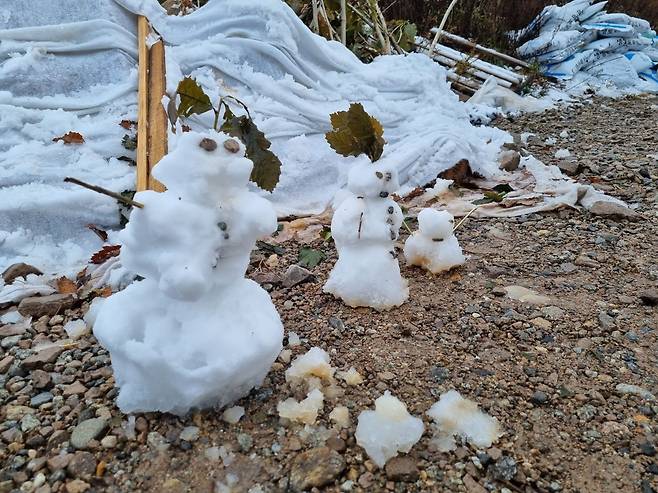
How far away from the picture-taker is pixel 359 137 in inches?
84.9

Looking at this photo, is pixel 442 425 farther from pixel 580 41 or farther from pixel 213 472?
pixel 580 41

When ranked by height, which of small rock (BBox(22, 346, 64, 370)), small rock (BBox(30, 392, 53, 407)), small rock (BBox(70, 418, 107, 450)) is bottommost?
small rock (BBox(22, 346, 64, 370))

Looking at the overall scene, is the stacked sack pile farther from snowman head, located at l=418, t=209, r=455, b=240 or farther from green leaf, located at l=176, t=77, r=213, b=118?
green leaf, located at l=176, t=77, r=213, b=118

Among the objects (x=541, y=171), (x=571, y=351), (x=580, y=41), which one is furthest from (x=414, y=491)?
(x=580, y=41)

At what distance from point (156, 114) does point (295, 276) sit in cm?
143

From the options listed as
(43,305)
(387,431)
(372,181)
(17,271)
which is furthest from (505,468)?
(17,271)

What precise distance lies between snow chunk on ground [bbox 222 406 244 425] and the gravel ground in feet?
0.05

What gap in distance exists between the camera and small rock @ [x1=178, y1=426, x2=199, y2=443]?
1.58 meters

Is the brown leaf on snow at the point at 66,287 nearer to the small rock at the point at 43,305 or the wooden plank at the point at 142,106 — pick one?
the small rock at the point at 43,305

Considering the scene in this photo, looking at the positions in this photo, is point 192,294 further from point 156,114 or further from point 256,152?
point 156,114

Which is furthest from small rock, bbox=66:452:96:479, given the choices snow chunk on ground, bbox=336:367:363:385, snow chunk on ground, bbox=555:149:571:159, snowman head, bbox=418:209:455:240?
snow chunk on ground, bbox=555:149:571:159

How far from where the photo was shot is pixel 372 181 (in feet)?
7.17

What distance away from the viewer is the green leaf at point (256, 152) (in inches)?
70.4

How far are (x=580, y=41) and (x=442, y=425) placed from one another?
7.78 m
